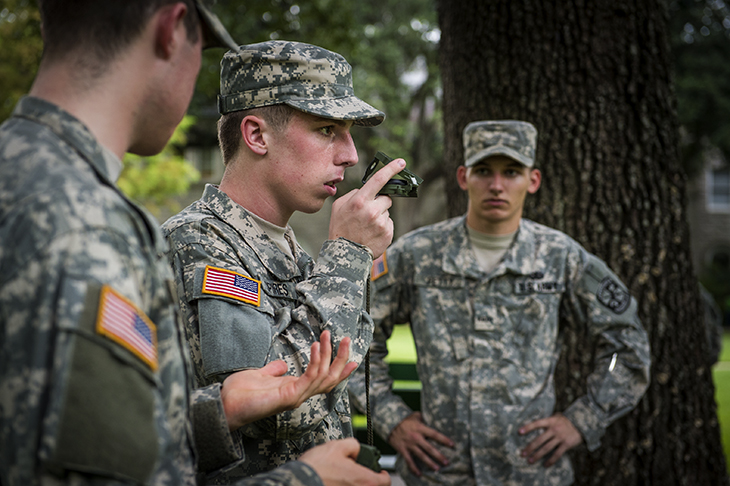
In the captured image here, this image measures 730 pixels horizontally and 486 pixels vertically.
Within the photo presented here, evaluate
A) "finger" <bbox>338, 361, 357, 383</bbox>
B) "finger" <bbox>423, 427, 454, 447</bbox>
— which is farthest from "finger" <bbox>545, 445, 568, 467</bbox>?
"finger" <bbox>338, 361, 357, 383</bbox>

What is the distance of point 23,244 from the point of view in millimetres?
865

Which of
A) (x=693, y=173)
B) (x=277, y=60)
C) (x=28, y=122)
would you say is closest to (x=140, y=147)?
(x=28, y=122)

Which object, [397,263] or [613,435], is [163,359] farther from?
[613,435]

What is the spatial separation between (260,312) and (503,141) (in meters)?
2.04

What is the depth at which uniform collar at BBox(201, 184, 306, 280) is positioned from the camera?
1.76 meters

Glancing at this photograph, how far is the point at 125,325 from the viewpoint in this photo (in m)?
0.89

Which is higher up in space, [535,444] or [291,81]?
[291,81]

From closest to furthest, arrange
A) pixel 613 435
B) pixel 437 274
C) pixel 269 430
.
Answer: pixel 269 430, pixel 437 274, pixel 613 435

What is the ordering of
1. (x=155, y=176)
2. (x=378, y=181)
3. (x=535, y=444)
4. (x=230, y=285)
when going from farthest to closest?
1. (x=155, y=176)
2. (x=535, y=444)
3. (x=378, y=181)
4. (x=230, y=285)

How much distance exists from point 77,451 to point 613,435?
11.7 ft

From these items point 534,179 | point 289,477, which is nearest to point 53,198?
point 289,477

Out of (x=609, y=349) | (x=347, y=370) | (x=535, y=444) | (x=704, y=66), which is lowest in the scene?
(x=535, y=444)

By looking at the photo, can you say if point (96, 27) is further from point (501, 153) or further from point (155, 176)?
point (155, 176)

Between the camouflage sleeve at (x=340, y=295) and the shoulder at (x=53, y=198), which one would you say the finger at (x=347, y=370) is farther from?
the shoulder at (x=53, y=198)
